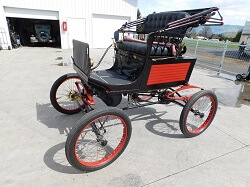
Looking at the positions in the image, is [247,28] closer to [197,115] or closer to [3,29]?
[197,115]

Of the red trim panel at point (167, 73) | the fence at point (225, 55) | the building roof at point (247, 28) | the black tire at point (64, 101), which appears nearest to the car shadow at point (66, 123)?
the black tire at point (64, 101)

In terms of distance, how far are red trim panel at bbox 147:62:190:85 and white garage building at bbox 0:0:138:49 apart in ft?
34.1

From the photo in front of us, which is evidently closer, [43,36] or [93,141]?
[93,141]

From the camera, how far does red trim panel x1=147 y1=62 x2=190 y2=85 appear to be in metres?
2.22

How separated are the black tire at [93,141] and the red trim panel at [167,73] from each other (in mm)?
693

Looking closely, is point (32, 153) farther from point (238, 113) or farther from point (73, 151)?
point (238, 113)

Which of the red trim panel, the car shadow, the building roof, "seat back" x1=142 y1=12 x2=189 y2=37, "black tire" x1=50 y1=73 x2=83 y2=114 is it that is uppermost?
the building roof

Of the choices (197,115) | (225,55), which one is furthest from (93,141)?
(225,55)

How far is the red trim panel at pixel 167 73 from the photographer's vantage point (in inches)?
87.4

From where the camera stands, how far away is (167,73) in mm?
2332

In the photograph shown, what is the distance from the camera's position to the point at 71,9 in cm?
1088

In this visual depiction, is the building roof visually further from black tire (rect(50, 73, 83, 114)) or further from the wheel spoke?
the wheel spoke

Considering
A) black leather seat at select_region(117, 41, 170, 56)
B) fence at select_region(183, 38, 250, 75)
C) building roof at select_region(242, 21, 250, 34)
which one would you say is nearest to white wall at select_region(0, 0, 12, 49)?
fence at select_region(183, 38, 250, 75)

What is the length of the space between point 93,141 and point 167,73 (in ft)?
4.29
